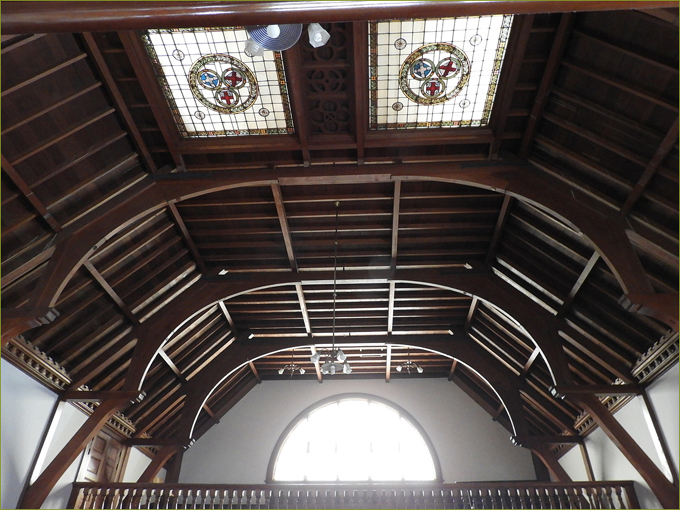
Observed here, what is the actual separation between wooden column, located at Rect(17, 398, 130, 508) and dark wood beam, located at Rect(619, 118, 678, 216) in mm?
8440

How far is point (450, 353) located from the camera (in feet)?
41.1

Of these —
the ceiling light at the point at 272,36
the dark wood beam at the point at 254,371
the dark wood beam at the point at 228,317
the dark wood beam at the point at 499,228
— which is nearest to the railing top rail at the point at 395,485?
the dark wood beam at the point at 228,317

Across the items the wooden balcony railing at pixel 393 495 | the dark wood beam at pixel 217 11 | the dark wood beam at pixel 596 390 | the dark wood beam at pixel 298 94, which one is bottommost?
the wooden balcony railing at pixel 393 495

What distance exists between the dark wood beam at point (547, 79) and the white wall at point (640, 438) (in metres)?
4.16

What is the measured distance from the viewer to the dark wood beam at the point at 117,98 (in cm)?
587

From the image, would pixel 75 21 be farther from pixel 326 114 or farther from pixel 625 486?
→ pixel 625 486

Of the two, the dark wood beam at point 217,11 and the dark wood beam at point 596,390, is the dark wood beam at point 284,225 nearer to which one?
the dark wood beam at point 217,11

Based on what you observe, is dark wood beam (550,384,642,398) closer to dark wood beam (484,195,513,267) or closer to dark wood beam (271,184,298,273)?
dark wood beam (484,195,513,267)

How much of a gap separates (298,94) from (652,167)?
4.22 metres

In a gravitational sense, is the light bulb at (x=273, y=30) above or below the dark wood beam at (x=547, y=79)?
below

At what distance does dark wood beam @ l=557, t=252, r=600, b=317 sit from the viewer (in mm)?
7716

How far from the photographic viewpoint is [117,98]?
649 cm

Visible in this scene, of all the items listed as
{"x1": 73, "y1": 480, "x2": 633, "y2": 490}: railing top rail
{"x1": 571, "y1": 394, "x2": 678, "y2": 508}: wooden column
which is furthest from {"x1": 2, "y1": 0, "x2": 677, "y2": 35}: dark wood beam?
{"x1": 73, "y1": 480, "x2": 633, "y2": 490}: railing top rail

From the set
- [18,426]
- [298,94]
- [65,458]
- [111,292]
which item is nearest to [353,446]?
[65,458]
